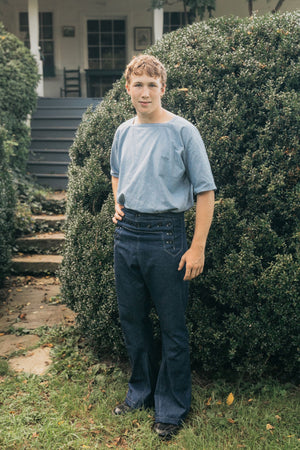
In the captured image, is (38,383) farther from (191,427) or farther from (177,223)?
(177,223)

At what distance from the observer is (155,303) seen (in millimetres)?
2680

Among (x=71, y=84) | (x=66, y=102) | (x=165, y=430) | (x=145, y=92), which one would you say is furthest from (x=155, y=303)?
(x=71, y=84)

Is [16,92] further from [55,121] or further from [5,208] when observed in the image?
[5,208]

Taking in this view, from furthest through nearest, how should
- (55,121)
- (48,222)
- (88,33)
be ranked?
(88,33)
(55,121)
(48,222)

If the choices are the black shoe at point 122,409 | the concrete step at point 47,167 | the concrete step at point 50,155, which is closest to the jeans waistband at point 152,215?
the black shoe at point 122,409

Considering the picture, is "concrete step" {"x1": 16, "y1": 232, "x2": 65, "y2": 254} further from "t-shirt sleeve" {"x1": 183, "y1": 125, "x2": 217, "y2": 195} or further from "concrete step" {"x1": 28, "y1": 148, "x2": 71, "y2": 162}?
"t-shirt sleeve" {"x1": 183, "y1": 125, "x2": 217, "y2": 195}

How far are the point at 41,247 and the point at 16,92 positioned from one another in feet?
10.2

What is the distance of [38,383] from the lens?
330 cm

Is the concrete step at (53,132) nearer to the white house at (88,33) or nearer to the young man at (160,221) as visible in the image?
the white house at (88,33)

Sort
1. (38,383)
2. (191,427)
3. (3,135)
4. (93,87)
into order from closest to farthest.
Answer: (191,427)
(38,383)
(3,135)
(93,87)

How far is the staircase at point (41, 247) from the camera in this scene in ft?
18.5

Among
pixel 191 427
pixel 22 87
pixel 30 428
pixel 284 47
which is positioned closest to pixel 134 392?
pixel 191 427

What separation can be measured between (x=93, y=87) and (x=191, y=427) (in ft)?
41.7

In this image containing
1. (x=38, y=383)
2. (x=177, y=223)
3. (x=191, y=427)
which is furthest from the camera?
(x=38, y=383)
